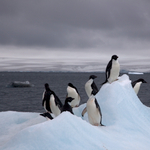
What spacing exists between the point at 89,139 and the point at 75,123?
0.45 metres

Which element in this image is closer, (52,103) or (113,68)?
(113,68)

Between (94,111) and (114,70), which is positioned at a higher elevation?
(114,70)

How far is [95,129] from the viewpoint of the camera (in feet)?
18.9

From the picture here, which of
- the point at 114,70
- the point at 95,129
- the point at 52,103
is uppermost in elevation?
the point at 114,70

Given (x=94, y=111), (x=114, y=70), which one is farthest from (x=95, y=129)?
(x=114, y=70)

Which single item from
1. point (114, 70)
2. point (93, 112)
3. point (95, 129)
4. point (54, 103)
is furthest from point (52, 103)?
point (95, 129)

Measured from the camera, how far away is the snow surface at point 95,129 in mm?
4902

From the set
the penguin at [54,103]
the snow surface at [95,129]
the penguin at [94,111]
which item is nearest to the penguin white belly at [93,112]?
the penguin at [94,111]

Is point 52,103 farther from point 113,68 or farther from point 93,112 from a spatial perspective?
point 93,112

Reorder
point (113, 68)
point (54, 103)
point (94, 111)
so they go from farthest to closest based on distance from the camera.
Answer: point (54, 103) < point (113, 68) < point (94, 111)

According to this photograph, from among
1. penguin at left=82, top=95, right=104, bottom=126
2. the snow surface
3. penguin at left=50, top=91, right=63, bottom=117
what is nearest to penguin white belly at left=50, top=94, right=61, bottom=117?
penguin at left=50, top=91, right=63, bottom=117

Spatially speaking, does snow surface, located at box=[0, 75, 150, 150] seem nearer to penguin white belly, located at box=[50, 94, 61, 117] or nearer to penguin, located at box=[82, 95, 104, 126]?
penguin, located at box=[82, 95, 104, 126]

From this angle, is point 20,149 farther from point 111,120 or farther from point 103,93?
point 103,93

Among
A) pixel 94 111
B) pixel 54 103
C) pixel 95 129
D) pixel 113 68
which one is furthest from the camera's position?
pixel 54 103
